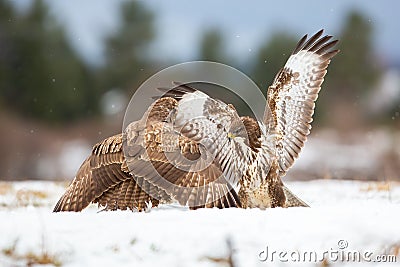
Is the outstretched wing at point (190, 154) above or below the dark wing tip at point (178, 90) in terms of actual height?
below

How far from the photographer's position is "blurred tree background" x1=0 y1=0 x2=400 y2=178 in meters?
23.9

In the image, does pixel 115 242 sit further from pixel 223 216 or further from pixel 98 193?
pixel 98 193

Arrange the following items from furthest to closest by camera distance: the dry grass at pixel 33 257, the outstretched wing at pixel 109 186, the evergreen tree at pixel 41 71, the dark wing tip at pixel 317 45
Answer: the evergreen tree at pixel 41 71 → the dark wing tip at pixel 317 45 → the outstretched wing at pixel 109 186 → the dry grass at pixel 33 257

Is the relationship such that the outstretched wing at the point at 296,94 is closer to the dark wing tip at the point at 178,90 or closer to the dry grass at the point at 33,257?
the dark wing tip at the point at 178,90

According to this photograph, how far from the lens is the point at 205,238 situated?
4.38 m

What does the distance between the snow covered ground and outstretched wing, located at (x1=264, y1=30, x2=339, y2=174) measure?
168 cm

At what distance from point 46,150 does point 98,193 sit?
1635cm

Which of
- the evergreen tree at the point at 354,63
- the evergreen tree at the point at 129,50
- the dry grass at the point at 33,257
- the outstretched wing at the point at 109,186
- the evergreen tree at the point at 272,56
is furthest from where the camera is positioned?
the evergreen tree at the point at 354,63

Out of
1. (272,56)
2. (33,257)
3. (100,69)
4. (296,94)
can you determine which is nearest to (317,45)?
(296,94)

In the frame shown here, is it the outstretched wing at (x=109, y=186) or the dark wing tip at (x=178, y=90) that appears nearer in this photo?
the outstretched wing at (x=109, y=186)

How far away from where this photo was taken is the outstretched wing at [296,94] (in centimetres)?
660

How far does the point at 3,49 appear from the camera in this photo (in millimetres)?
24516

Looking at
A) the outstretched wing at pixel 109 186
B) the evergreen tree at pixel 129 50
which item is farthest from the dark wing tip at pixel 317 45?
the evergreen tree at pixel 129 50

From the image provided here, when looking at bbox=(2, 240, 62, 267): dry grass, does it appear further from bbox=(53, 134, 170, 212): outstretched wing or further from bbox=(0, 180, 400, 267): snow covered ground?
bbox=(53, 134, 170, 212): outstretched wing
